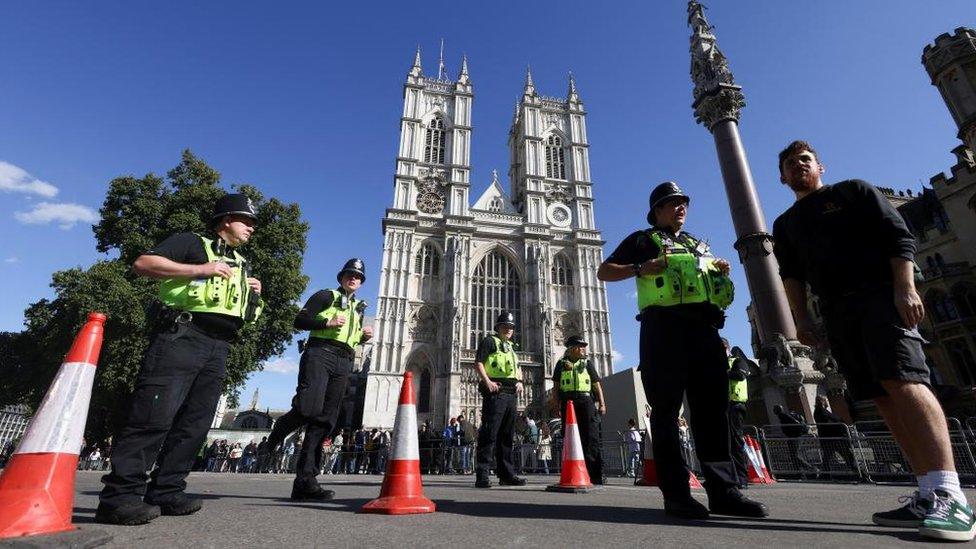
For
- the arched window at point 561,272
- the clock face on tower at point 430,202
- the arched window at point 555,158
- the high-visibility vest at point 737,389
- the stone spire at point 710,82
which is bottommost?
the high-visibility vest at point 737,389

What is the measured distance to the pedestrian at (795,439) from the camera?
7.78 meters

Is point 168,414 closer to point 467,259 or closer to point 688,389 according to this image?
point 688,389

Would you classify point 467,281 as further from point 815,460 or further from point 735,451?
point 735,451

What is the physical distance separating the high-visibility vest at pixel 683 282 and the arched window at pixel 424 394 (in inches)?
1104

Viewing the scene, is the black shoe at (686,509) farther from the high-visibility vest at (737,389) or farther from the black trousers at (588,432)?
the high-visibility vest at (737,389)

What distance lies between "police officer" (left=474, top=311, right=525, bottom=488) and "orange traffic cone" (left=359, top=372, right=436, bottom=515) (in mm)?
1944

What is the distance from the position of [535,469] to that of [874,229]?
41.2 ft

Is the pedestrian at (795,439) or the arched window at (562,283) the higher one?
the arched window at (562,283)

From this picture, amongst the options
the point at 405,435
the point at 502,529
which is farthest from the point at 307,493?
the point at 502,529

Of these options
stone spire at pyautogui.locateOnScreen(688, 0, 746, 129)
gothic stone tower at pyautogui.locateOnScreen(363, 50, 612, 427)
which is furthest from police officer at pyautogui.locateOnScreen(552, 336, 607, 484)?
gothic stone tower at pyautogui.locateOnScreen(363, 50, 612, 427)

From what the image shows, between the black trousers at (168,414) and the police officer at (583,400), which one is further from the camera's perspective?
the police officer at (583,400)

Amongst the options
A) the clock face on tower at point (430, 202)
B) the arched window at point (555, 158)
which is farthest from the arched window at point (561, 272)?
the clock face on tower at point (430, 202)

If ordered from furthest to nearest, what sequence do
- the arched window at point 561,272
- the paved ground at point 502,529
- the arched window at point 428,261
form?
the arched window at point 561,272 → the arched window at point 428,261 → the paved ground at point 502,529

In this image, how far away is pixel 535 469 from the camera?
1348 cm
